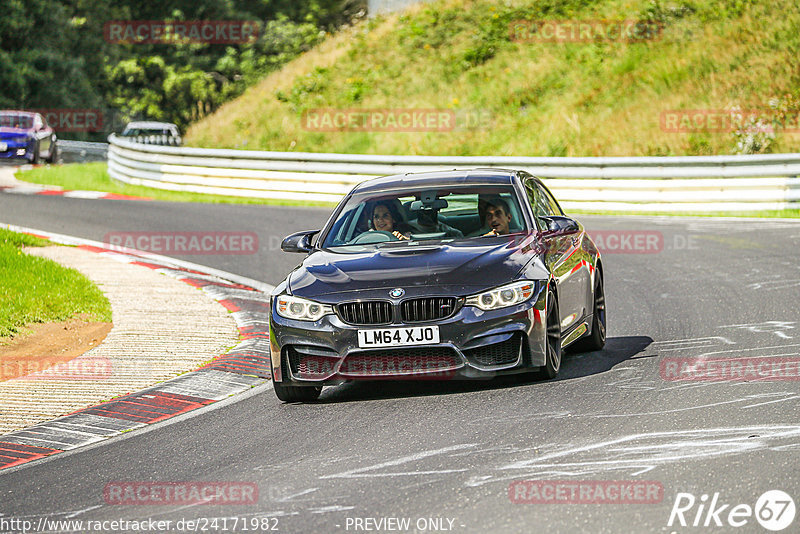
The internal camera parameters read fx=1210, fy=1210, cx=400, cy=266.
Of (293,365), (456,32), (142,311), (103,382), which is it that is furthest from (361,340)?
(456,32)

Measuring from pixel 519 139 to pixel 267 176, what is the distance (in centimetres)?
630

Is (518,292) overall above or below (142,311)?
above

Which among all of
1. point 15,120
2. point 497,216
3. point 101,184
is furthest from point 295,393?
point 15,120

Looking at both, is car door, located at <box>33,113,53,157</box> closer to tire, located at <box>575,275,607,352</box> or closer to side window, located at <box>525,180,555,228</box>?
side window, located at <box>525,180,555,228</box>

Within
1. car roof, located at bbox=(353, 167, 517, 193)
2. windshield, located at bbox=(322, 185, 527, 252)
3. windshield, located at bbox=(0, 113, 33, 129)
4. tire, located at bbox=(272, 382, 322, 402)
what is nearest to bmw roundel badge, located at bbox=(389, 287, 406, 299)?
tire, located at bbox=(272, 382, 322, 402)

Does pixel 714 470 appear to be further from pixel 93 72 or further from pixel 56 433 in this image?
pixel 93 72

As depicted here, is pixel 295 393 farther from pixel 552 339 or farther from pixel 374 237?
pixel 552 339

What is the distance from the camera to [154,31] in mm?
57562

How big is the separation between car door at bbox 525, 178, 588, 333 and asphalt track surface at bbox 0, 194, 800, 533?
1.35ft

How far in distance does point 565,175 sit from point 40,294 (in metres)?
12.2

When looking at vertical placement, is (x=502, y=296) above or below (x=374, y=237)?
below

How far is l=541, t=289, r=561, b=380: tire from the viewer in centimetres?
791

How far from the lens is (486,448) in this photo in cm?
641

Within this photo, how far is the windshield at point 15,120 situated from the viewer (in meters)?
33.8
